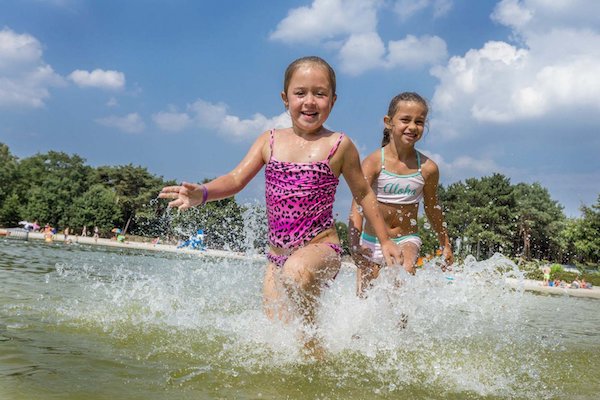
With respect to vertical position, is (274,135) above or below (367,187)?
above

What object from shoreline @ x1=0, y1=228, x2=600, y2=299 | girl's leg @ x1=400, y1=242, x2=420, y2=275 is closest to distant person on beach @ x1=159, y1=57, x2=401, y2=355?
girl's leg @ x1=400, y1=242, x2=420, y2=275

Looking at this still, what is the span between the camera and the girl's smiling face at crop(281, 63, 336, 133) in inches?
138

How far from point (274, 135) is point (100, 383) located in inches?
77.0

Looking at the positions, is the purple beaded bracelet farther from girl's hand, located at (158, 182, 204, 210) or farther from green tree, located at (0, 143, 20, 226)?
green tree, located at (0, 143, 20, 226)

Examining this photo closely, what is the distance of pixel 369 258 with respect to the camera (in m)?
4.87

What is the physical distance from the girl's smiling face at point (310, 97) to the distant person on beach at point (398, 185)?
1472 mm

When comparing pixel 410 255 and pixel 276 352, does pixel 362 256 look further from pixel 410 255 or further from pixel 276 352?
pixel 276 352

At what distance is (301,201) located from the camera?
3.44 m

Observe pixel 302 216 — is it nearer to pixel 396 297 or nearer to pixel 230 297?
pixel 396 297

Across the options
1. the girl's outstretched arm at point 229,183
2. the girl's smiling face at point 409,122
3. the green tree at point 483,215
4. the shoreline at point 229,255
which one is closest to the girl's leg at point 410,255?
the girl's smiling face at point 409,122

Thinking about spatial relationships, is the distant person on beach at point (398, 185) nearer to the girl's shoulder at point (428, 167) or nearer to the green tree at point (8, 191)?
the girl's shoulder at point (428, 167)

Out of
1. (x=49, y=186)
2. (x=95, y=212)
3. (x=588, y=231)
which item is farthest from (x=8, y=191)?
(x=588, y=231)

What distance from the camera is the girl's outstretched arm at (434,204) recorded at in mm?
5055

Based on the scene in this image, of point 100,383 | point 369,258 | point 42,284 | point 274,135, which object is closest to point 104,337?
point 100,383
